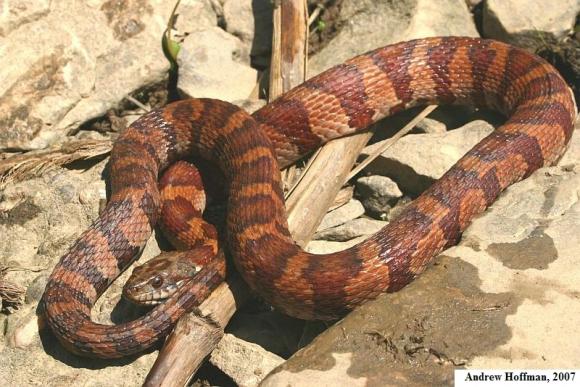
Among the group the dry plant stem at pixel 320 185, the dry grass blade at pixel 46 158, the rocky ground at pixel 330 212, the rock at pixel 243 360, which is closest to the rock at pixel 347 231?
the rocky ground at pixel 330 212

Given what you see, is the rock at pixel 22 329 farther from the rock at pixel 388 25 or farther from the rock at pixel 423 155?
the rock at pixel 388 25

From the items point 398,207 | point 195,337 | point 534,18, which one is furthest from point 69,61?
point 534,18

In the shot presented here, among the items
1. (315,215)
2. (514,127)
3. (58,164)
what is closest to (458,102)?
(514,127)

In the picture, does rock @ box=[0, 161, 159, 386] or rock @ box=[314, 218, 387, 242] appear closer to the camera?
rock @ box=[0, 161, 159, 386]

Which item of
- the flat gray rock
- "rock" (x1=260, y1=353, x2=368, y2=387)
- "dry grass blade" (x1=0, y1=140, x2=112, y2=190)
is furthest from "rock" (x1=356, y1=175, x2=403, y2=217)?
"dry grass blade" (x1=0, y1=140, x2=112, y2=190)

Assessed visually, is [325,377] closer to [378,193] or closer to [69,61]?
[378,193]

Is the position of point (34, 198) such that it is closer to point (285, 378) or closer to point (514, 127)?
point (285, 378)

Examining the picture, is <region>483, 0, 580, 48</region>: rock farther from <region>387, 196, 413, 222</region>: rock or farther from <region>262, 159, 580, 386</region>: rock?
<region>262, 159, 580, 386</region>: rock
